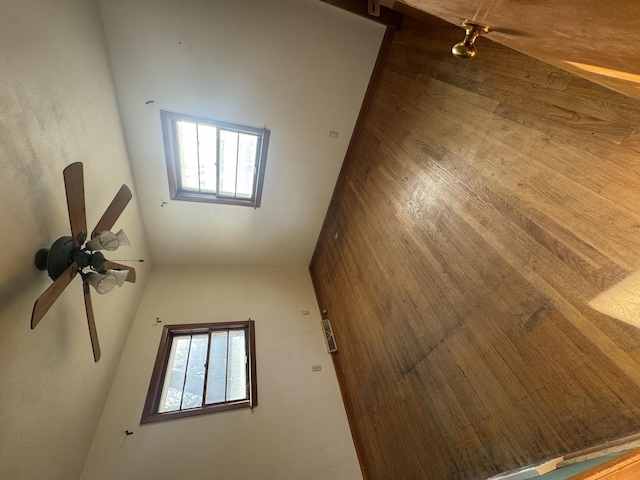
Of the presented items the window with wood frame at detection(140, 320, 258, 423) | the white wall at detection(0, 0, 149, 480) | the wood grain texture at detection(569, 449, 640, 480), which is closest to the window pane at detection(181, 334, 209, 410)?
the window with wood frame at detection(140, 320, 258, 423)

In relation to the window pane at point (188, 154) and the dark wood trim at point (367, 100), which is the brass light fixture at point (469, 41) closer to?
the dark wood trim at point (367, 100)

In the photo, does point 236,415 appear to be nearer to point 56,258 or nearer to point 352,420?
point 352,420

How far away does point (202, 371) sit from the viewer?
265 cm

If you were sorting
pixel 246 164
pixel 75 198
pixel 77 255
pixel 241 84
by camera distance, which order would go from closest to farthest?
pixel 75 198 < pixel 77 255 < pixel 241 84 < pixel 246 164

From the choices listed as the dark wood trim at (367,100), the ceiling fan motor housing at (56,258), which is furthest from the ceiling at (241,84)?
the ceiling fan motor housing at (56,258)

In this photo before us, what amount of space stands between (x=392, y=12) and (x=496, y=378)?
293 centimetres

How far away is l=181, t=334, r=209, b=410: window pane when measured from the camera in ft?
8.00

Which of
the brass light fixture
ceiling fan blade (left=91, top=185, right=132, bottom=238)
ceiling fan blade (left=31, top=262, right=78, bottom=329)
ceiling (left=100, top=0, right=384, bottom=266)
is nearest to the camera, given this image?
the brass light fixture

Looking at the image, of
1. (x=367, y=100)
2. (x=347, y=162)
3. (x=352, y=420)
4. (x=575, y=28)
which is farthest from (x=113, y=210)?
(x=352, y=420)

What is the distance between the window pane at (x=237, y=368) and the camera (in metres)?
2.58

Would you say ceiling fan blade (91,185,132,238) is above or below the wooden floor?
above

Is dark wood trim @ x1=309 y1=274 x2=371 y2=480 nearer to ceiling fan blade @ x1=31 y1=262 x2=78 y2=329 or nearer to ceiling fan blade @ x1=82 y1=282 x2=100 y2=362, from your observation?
ceiling fan blade @ x1=82 y1=282 x2=100 y2=362

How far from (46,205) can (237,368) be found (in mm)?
2256

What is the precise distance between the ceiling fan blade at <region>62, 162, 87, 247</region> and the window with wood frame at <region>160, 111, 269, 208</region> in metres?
1.47
